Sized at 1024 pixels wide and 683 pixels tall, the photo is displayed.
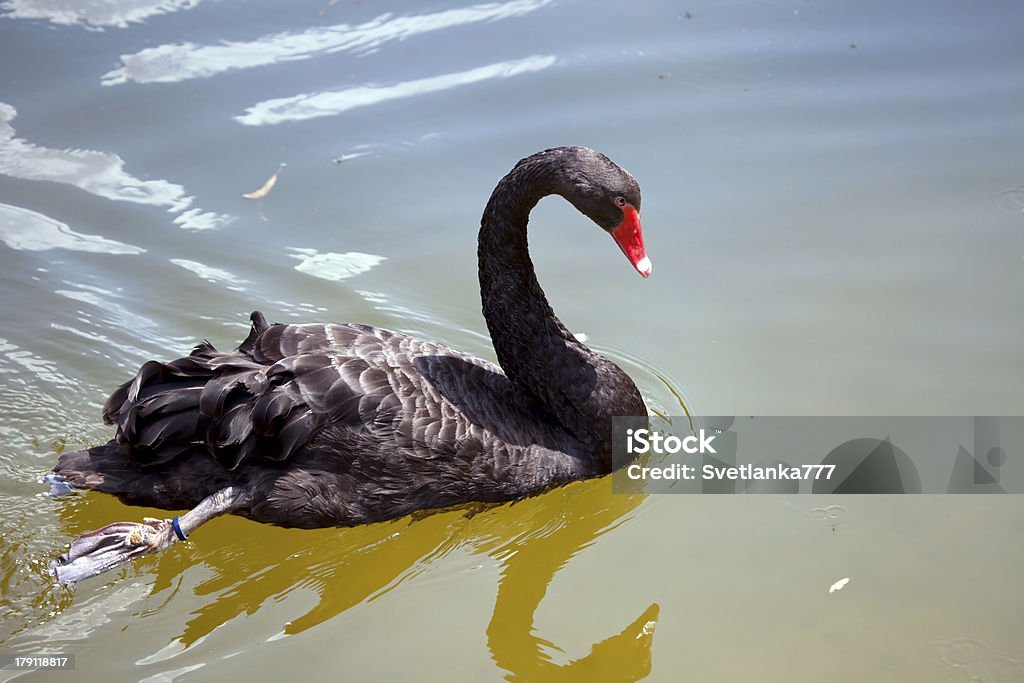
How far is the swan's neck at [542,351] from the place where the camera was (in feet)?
15.3

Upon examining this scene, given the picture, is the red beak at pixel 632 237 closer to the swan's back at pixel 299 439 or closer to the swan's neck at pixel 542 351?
the swan's neck at pixel 542 351

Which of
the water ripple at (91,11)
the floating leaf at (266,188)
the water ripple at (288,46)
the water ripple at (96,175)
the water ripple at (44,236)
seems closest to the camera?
the water ripple at (44,236)

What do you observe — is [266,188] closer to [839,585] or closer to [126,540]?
[126,540]

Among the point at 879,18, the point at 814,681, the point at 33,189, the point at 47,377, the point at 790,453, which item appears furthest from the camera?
the point at 879,18

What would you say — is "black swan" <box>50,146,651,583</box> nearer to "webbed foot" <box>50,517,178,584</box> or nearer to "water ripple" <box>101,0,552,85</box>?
"webbed foot" <box>50,517,178,584</box>

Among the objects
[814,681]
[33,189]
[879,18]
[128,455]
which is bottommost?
[814,681]

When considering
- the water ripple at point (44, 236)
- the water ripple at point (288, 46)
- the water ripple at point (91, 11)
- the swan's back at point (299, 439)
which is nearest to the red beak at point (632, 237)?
the swan's back at point (299, 439)

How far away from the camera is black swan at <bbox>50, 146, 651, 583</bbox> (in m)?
4.12

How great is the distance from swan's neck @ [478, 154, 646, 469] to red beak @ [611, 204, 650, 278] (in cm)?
42

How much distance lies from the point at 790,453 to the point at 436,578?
5.26 feet

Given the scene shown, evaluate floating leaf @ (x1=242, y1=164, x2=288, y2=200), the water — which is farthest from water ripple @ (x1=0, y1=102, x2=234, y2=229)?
floating leaf @ (x1=242, y1=164, x2=288, y2=200)

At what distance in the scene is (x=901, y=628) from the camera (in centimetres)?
386

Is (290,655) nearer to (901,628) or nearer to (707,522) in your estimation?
(707,522)

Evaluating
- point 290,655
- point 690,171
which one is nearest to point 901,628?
point 290,655
